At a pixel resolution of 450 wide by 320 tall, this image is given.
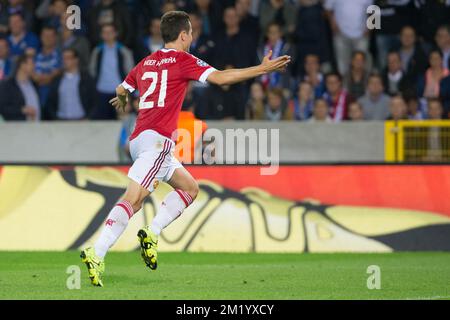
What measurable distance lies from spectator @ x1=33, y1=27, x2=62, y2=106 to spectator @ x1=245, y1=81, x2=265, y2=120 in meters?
3.12

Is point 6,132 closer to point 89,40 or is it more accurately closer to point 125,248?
point 89,40

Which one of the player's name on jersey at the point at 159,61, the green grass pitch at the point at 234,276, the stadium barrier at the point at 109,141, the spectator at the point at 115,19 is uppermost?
the spectator at the point at 115,19

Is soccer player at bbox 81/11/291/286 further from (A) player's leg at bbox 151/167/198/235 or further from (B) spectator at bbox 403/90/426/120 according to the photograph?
(B) spectator at bbox 403/90/426/120

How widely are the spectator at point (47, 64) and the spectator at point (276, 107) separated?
11.2 feet

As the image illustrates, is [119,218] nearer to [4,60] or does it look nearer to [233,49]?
[233,49]

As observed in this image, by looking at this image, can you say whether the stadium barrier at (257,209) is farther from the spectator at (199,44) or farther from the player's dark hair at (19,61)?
the spectator at (199,44)

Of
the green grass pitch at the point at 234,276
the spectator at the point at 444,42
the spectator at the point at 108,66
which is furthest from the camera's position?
the spectator at the point at 108,66

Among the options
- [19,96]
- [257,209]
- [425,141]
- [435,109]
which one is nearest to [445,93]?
[435,109]

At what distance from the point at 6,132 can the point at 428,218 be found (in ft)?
21.8

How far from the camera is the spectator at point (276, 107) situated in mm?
17875

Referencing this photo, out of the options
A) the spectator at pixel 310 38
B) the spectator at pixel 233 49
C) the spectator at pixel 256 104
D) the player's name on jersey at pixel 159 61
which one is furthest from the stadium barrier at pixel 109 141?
the player's name on jersey at pixel 159 61

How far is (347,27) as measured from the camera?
18.7 m
